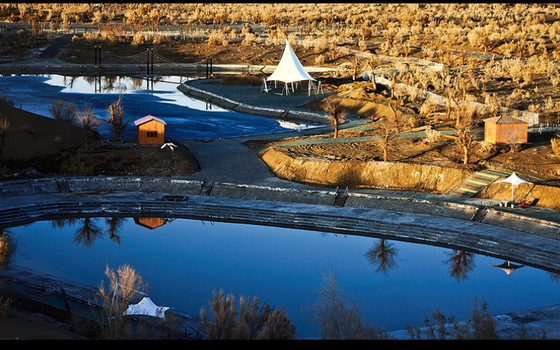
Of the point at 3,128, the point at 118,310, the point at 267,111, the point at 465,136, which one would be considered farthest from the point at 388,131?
the point at 118,310

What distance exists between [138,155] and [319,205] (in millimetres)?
9796

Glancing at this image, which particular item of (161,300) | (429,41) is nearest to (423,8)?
(429,41)

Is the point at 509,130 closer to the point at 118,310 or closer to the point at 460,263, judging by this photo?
the point at 460,263

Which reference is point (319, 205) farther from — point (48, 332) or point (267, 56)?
point (267, 56)

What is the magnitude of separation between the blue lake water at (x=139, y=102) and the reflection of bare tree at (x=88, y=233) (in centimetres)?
1123

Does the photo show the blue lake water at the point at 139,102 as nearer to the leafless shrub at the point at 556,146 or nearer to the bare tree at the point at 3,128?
the bare tree at the point at 3,128

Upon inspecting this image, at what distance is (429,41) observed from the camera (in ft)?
261

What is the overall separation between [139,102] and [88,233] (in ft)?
84.1

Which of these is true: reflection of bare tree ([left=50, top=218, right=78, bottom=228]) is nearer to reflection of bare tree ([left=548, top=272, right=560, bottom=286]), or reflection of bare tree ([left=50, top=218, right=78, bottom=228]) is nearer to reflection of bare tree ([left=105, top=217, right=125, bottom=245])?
reflection of bare tree ([left=105, top=217, right=125, bottom=245])

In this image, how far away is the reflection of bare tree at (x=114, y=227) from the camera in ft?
92.5

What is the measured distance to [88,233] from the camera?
29.0m

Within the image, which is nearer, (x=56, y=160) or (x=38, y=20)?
(x=56, y=160)

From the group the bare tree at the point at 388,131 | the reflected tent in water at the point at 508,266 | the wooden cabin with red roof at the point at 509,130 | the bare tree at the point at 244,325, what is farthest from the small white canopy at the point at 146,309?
the wooden cabin with red roof at the point at 509,130

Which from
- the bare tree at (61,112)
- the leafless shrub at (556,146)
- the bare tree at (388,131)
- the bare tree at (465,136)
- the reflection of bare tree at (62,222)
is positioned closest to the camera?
the reflection of bare tree at (62,222)
